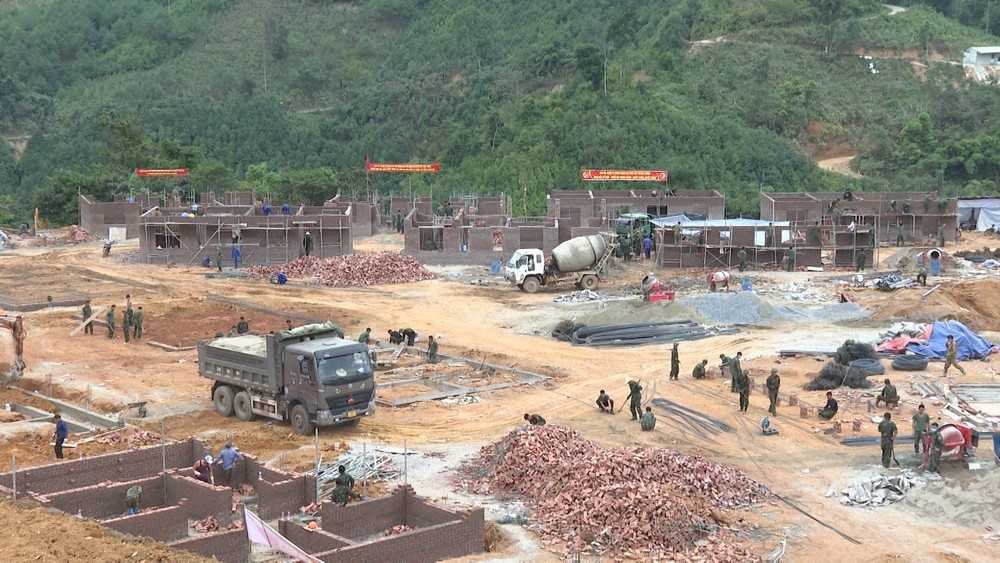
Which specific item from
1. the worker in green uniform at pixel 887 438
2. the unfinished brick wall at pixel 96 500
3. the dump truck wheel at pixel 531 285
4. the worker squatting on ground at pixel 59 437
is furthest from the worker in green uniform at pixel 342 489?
the dump truck wheel at pixel 531 285

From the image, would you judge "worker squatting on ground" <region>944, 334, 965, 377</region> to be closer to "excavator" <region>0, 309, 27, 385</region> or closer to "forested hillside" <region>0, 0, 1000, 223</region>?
"excavator" <region>0, 309, 27, 385</region>

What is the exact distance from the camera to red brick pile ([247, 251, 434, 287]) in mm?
49000

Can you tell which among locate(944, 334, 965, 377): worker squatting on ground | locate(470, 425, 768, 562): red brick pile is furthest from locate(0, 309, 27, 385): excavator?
locate(944, 334, 965, 377): worker squatting on ground

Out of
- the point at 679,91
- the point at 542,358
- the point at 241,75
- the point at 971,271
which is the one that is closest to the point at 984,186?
the point at 679,91

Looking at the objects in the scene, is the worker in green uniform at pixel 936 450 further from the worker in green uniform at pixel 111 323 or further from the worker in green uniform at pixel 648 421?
the worker in green uniform at pixel 111 323

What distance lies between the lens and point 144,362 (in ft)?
111

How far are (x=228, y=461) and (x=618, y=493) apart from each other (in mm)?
6762

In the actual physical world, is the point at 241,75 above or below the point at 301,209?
above

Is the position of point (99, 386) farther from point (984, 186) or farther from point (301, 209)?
point (984, 186)

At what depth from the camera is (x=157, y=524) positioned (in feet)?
63.2

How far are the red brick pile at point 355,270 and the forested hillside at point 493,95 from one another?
60.9 ft

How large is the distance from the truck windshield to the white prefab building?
82.3 metres

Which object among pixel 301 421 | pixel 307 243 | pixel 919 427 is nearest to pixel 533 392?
pixel 301 421

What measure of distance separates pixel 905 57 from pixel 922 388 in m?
75.1
